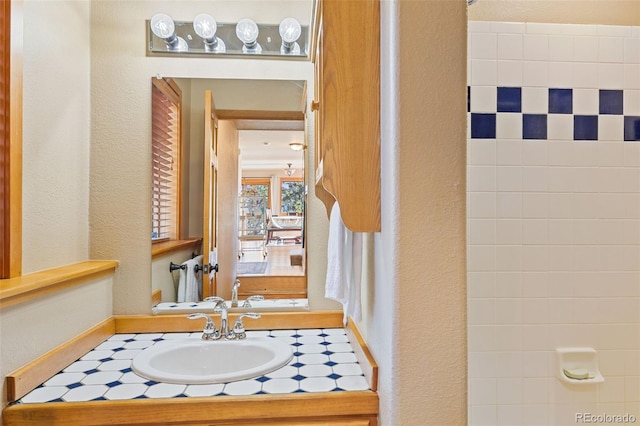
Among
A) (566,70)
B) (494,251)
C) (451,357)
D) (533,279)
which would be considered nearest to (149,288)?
(451,357)

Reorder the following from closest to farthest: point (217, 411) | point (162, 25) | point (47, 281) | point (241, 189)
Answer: point (217, 411) < point (47, 281) < point (162, 25) < point (241, 189)

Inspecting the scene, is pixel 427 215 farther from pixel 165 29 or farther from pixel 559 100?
pixel 165 29

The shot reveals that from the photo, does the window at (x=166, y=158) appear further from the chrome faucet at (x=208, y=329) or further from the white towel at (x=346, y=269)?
the white towel at (x=346, y=269)

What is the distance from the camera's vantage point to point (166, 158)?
157 centimetres

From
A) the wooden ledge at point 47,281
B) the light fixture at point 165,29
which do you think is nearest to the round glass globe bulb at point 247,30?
the light fixture at point 165,29

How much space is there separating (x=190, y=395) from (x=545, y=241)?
4.13ft

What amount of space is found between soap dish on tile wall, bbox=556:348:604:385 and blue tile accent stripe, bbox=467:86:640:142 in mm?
764

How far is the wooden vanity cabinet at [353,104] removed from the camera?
910mm

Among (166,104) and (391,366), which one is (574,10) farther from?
(166,104)

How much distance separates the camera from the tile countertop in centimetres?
97

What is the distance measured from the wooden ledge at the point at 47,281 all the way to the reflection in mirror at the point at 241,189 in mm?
249

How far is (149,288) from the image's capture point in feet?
5.00

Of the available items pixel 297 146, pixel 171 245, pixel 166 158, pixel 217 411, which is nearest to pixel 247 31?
pixel 297 146

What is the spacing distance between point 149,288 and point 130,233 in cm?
24
